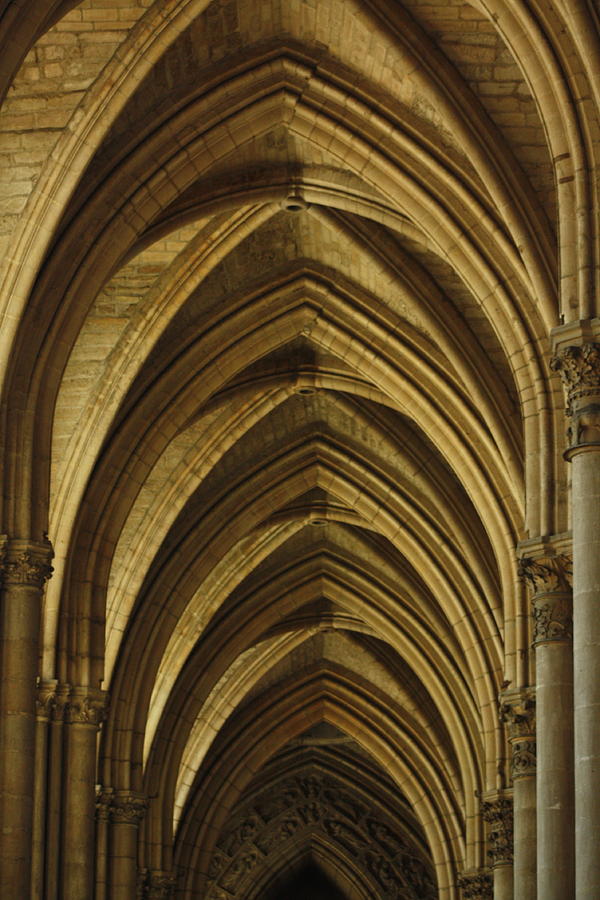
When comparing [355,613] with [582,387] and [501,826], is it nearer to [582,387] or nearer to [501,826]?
[501,826]

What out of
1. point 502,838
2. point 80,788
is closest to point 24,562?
point 80,788

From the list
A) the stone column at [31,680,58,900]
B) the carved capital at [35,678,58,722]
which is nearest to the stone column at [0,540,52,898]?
the stone column at [31,680,58,900]

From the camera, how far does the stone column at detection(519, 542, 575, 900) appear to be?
1645 centimetres

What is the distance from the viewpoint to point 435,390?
79.8ft

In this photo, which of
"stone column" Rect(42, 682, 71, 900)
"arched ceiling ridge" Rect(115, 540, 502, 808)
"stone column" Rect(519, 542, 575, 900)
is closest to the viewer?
"stone column" Rect(519, 542, 575, 900)

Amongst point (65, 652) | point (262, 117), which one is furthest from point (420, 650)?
point (262, 117)

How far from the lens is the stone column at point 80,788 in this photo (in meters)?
21.9

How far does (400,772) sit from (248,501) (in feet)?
30.8

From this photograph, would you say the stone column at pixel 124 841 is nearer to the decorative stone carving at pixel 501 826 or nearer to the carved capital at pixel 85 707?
the carved capital at pixel 85 707

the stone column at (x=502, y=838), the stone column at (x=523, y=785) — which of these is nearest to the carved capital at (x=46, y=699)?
the stone column at (x=523, y=785)

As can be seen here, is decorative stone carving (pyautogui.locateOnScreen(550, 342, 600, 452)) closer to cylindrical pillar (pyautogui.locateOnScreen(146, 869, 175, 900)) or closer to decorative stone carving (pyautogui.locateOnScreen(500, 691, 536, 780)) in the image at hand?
decorative stone carving (pyautogui.locateOnScreen(500, 691, 536, 780))

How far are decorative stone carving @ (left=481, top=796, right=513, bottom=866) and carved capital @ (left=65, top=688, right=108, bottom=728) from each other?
532cm

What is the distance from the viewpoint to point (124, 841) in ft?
85.5

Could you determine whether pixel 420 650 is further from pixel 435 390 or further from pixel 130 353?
pixel 130 353
